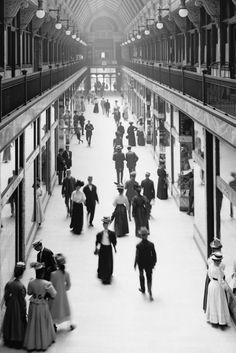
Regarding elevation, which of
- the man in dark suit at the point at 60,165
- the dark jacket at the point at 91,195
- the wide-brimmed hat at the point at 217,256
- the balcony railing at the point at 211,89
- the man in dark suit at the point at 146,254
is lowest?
the man in dark suit at the point at 146,254

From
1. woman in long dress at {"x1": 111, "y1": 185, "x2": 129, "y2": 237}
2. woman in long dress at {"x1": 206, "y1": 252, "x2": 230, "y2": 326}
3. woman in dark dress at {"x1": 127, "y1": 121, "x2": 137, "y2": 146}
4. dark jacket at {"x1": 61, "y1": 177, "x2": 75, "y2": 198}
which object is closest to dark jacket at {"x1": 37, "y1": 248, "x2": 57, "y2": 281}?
woman in long dress at {"x1": 206, "y1": 252, "x2": 230, "y2": 326}

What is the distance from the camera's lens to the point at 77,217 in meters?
14.2

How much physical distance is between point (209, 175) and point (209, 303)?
350 cm

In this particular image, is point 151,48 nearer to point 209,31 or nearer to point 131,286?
point 209,31

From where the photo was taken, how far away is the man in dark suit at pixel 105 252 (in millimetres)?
10656

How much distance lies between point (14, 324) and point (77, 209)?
618 centimetres

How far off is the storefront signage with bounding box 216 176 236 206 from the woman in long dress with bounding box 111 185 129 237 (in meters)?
3.32

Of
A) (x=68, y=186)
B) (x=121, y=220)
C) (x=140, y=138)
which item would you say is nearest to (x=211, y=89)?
(x=121, y=220)

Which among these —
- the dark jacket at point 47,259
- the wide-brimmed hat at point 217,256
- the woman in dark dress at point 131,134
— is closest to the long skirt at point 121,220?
the dark jacket at point 47,259

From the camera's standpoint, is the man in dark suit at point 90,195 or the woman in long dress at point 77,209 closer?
the woman in long dress at point 77,209

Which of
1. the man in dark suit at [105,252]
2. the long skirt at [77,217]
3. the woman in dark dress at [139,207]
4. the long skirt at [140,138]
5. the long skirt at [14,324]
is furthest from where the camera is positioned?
the long skirt at [140,138]

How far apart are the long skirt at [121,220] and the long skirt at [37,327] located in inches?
226

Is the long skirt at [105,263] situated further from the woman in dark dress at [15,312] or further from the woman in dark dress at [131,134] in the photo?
the woman in dark dress at [131,134]

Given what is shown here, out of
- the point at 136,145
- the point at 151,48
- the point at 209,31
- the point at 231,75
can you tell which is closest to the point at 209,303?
the point at 231,75
